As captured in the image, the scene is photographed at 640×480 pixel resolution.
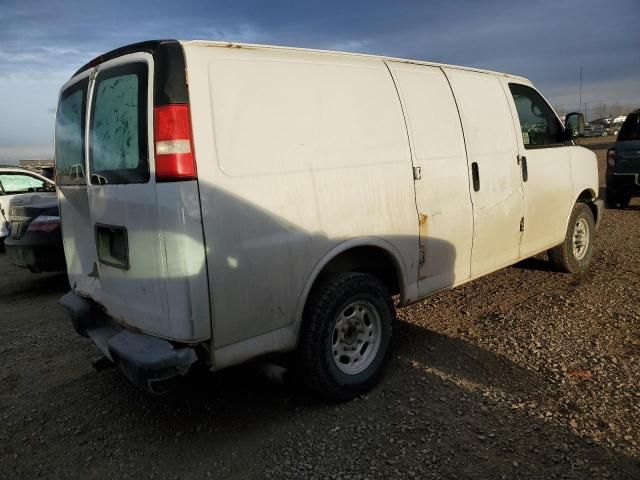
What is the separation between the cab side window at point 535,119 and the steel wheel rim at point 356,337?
2.44 m

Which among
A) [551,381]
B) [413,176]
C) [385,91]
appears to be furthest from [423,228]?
[551,381]


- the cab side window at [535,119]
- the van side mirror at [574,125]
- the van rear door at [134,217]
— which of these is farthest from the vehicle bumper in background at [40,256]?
the van side mirror at [574,125]

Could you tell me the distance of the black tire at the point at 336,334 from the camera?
3.01m

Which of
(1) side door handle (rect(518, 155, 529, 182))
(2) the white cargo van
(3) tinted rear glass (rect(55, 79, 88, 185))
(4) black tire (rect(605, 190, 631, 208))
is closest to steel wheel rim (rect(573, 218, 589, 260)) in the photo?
(1) side door handle (rect(518, 155, 529, 182))

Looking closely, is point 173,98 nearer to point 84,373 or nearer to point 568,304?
point 84,373

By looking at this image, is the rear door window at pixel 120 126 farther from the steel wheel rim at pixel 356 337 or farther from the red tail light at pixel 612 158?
the red tail light at pixel 612 158

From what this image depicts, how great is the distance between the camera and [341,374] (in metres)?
3.19

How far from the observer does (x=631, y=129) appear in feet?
32.5

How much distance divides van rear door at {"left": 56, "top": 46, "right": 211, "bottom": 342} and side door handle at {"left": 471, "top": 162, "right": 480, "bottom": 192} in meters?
2.41

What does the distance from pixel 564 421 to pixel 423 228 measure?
1.48 meters

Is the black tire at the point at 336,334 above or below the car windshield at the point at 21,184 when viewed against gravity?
below

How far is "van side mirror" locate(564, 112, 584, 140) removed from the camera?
5.24m

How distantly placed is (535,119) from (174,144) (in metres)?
3.85

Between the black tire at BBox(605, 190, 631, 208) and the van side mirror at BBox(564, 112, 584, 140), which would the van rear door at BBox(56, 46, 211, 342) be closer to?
the van side mirror at BBox(564, 112, 584, 140)
